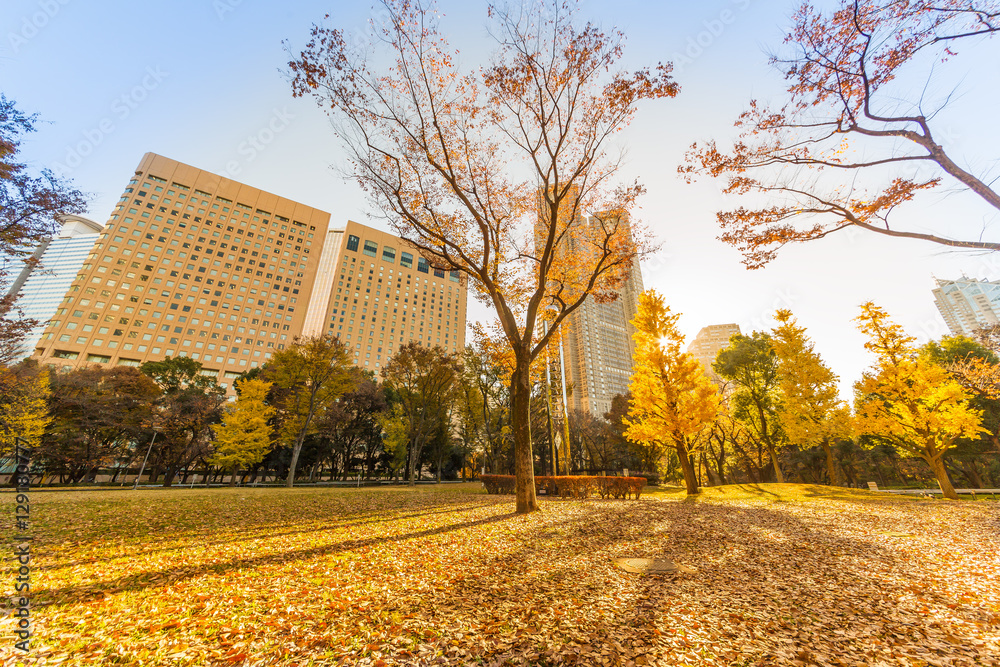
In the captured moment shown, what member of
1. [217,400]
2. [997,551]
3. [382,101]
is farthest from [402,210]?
[217,400]

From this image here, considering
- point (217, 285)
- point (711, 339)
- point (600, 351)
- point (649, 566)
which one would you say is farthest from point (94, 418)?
point (711, 339)

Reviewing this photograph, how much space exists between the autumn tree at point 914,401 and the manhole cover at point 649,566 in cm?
1960

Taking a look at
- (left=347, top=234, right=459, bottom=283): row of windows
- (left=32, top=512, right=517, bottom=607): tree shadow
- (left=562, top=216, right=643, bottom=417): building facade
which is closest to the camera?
(left=32, top=512, right=517, bottom=607): tree shadow

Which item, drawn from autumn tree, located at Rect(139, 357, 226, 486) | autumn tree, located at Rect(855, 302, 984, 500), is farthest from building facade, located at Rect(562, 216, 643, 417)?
autumn tree, located at Rect(139, 357, 226, 486)

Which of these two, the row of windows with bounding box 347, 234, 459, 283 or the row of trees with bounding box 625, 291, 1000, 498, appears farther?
the row of windows with bounding box 347, 234, 459, 283

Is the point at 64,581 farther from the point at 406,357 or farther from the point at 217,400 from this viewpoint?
the point at 217,400

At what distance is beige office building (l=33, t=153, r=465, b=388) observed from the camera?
216 feet

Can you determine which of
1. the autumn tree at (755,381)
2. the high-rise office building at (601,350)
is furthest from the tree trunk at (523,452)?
the high-rise office building at (601,350)

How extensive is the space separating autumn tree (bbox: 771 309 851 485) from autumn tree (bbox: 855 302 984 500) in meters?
3.00

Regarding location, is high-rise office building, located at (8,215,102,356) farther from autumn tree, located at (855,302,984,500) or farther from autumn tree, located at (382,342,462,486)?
autumn tree, located at (855,302,984,500)

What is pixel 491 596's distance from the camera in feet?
13.6

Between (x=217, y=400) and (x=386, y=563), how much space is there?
39406mm

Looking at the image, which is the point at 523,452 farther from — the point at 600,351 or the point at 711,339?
the point at 711,339

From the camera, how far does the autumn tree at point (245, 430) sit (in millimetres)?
26984
